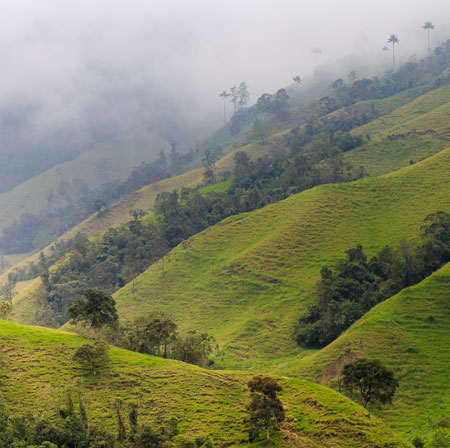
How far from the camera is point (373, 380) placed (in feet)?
134

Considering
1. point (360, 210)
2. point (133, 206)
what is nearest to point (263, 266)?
point (360, 210)

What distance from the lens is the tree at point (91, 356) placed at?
48562 mm

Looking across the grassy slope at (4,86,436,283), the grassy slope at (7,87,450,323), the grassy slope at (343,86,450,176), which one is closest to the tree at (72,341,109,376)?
the grassy slope at (7,87,450,323)

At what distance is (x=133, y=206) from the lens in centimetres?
18162

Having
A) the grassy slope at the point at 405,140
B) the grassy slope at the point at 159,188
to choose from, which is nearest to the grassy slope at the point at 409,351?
the grassy slope at the point at 405,140

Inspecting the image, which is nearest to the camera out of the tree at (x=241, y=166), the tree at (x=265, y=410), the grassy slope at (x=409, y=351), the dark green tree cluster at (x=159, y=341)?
the tree at (x=265, y=410)

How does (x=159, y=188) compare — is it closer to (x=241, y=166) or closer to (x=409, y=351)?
(x=241, y=166)

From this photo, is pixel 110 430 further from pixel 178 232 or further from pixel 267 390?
pixel 178 232

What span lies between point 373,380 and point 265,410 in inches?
401

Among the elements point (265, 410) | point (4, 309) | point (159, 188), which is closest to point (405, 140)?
point (159, 188)

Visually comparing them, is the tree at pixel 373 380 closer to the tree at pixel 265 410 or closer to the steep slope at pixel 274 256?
the tree at pixel 265 410

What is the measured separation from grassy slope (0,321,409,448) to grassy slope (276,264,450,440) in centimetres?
983

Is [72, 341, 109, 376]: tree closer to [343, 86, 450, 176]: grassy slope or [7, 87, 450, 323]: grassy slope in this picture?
[7, 87, 450, 323]: grassy slope

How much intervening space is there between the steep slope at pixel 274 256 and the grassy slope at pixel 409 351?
13376mm
